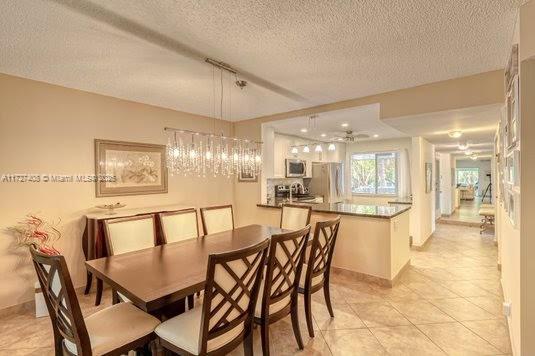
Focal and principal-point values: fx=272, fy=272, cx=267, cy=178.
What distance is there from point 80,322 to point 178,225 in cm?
167

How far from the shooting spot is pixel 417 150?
16.6ft

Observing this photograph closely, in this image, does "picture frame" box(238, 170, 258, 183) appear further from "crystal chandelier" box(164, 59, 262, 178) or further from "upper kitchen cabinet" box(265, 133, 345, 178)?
"crystal chandelier" box(164, 59, 262, 178)

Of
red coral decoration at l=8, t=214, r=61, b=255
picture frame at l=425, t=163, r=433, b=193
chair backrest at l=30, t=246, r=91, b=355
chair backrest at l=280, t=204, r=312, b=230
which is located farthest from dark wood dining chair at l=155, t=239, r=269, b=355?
picture frame at l=425, t=163, r=433, b=193

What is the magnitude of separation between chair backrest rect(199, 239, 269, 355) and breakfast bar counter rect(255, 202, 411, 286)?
7.23 ft

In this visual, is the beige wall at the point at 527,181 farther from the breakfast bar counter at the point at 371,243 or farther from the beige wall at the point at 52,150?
the beige wall at the point at 52,150

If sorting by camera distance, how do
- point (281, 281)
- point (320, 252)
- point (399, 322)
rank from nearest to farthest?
point (281, 281) < point (320, 252) < point (399, 322)

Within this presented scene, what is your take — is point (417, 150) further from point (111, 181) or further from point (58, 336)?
point (58, 336)

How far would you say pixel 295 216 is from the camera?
12.0 ft

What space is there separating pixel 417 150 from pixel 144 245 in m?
4.80

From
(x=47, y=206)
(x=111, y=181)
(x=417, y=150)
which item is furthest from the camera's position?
(x=417, y=150)

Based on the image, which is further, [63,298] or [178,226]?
[178,226]

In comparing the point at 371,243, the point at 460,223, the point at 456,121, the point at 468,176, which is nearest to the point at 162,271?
the point at 371,243

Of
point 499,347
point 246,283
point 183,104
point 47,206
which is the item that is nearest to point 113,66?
point 183,104

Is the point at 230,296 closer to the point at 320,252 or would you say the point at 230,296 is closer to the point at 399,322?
the point at 320,252
